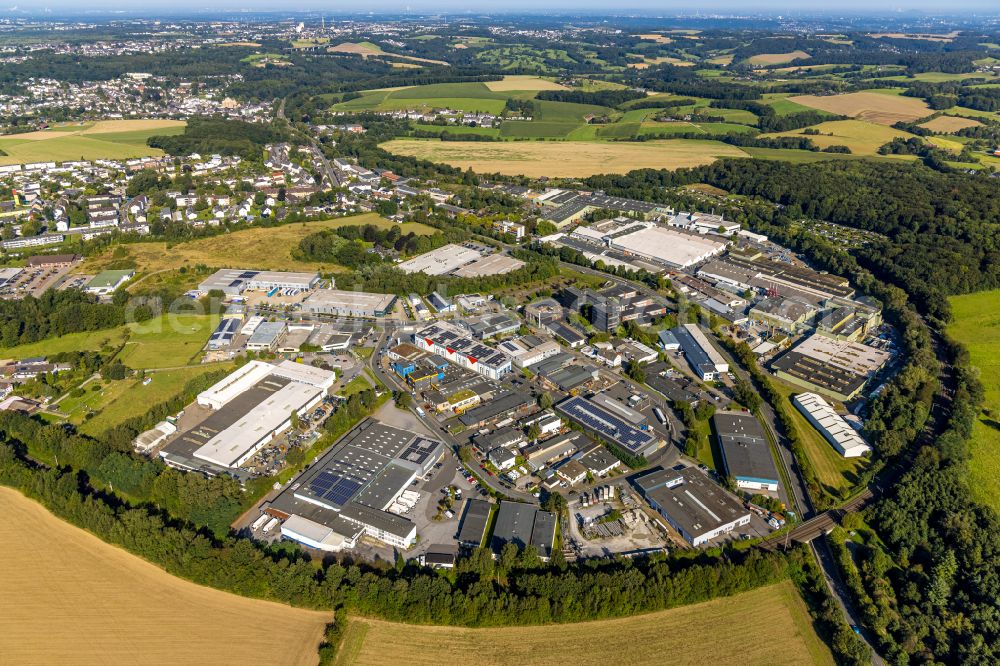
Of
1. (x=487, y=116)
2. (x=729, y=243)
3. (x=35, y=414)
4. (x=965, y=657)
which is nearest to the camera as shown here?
(x=965, y=657)

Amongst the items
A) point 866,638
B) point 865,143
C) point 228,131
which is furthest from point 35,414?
point 865,143

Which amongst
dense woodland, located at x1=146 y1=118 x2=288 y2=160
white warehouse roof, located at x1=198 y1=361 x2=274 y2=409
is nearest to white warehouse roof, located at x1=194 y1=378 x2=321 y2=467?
white warehouse roof, located at x1=198 y1=361 x2=274 y2=409

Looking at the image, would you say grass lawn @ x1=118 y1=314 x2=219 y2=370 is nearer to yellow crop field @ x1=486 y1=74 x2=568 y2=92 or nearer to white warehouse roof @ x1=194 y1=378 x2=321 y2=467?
white warehouse roof @ x1=194 y1=378 x2=321 y2=467

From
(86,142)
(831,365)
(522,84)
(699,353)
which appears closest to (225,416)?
(699,353)

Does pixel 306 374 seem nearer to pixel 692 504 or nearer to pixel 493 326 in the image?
pixel 493 326

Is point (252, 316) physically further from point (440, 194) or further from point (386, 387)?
point (440, 194)
